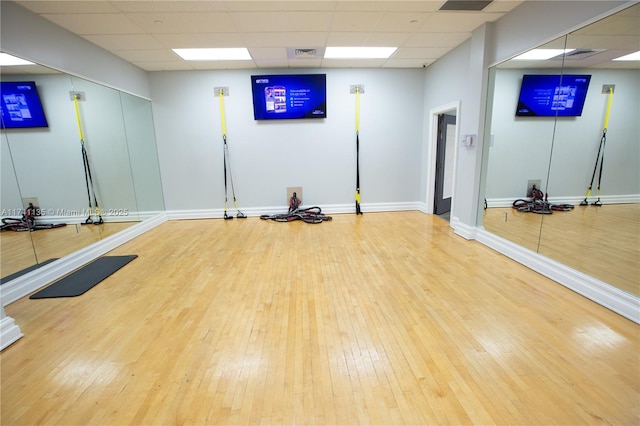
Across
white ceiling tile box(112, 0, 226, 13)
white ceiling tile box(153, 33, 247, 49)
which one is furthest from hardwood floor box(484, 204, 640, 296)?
white ceiling tile box(153, 33, 247, 49)

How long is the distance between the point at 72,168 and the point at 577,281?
20.5ft

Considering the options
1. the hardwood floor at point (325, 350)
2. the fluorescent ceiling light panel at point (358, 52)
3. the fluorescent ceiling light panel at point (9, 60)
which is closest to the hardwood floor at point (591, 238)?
the hardwood floor at point (325, 350)

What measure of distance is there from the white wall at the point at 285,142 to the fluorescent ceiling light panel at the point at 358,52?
2.28 ft

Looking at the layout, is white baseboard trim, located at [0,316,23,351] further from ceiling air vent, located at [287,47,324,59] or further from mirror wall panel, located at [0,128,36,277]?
ceiling air vent, located at [287,47,324,59]

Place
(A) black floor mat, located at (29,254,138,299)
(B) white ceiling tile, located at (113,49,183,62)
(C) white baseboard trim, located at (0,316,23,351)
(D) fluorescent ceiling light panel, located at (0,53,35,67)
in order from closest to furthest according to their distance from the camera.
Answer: (C) white baseboard trim, located at (0,316,23,351) < (D) fluorescent ceiling light panel, located at (0,53,35,67) < (A) black floor mat, located at (29,254,138,299) < (B) white ceiling tile, located at (113,49,183,62)

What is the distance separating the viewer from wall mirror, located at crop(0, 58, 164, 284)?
117 inches

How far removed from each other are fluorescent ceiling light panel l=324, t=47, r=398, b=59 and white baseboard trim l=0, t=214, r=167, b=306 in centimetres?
468

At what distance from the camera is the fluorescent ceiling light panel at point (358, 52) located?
4.70 meters

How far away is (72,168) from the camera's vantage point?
12.6 feet

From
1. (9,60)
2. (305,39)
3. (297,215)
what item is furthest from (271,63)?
(9,60)

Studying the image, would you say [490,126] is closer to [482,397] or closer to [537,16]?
[537,16]

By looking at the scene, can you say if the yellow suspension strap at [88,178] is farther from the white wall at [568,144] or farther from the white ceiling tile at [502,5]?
the white wall at [568,144]

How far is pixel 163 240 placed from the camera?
4699 millimetres

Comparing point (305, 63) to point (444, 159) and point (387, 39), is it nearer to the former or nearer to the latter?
point (387, 39)
